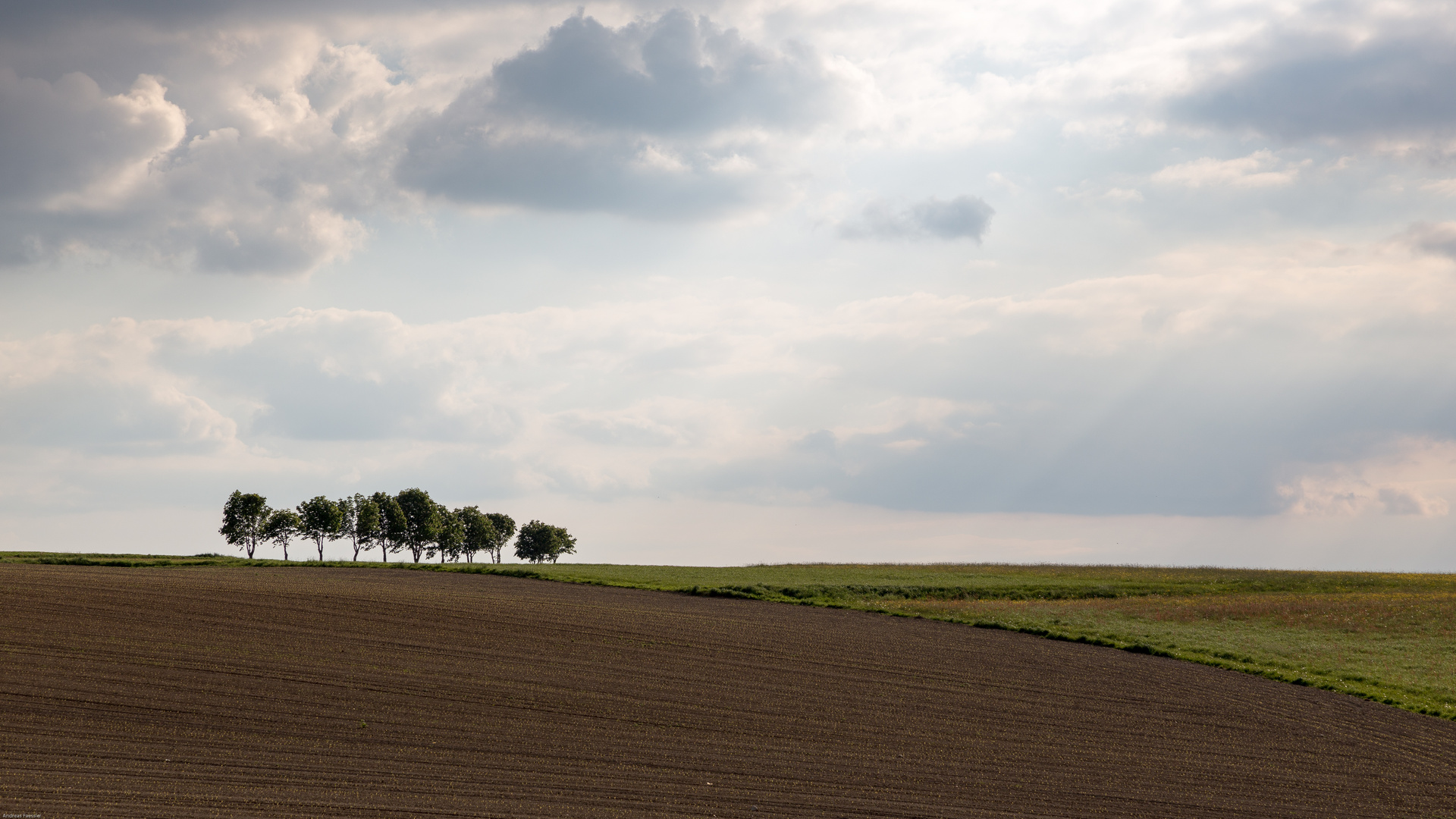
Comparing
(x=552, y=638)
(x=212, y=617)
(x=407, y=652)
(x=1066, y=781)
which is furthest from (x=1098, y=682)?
(x=212, y=617)

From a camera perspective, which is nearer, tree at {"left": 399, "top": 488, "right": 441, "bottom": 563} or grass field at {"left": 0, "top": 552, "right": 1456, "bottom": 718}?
grass field at {"left": 0, "top": 552, "right": 1456, "bottom": 718}

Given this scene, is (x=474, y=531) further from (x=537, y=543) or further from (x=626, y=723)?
(x=626, y=723)

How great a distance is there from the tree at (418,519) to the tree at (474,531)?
800cm

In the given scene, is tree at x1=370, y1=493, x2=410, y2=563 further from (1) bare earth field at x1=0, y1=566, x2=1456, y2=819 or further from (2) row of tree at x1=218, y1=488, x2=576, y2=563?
(1) bare earth field at x1=0, y1=566, x2=1456, y2=819

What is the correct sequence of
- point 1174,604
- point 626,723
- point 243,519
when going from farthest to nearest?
point 243,519, point 1174,604, point 626,723

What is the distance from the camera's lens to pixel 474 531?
385 feet

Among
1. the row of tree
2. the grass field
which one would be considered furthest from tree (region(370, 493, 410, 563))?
the grass field

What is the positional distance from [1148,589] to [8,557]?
240 ft

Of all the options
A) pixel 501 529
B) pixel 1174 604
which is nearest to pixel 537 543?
pixel 501 529

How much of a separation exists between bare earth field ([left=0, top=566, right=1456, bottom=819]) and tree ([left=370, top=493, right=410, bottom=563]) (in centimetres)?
7081

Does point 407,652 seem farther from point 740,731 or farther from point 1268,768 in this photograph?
point 1268,768

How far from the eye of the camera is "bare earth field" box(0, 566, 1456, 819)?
1717 cm

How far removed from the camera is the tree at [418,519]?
107688mm

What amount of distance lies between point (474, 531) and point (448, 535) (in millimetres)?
5745
